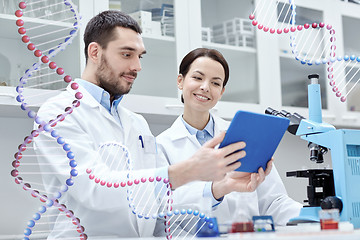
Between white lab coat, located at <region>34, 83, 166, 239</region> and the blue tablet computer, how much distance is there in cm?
26

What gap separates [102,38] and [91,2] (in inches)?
18.4

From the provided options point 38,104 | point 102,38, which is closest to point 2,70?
point 38,104

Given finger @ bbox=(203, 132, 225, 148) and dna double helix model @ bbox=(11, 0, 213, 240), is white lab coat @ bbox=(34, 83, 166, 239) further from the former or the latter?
finger @ bbox=(203, 132, 225, 148)

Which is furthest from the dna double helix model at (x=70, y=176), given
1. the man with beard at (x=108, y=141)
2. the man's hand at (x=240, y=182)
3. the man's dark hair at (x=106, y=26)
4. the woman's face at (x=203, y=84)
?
the woman's face at (x=203, y=84)

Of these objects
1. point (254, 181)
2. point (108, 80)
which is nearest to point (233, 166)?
point (254, 181)

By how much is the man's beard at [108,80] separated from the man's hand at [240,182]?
542mm

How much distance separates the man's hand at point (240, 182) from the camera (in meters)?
1.41

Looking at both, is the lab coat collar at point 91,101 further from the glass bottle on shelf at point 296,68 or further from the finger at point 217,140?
the glass bottle on shelf at point 296,68

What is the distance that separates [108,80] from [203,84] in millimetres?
427

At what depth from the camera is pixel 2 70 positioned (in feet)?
6.83

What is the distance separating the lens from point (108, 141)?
1.68 metres

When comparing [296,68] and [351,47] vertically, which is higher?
[351,47]

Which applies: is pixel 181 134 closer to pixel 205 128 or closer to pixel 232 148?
pixel 205 128

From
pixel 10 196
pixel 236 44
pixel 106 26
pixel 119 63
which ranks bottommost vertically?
pixel 10 196
